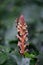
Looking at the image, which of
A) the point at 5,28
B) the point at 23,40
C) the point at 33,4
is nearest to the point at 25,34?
the point at 23,40

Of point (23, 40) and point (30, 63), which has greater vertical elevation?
point (23, 40)

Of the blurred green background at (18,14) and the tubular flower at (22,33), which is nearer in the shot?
the tubular flower at (22,33)

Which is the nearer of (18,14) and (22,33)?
(22,33)

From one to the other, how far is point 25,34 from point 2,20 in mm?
7481

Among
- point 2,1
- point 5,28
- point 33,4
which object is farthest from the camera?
point 2,1

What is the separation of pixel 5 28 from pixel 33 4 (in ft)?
5.96

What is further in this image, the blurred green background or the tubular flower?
the blurred green background

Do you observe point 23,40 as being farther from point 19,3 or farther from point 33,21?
point 19,3

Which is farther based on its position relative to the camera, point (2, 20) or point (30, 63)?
point (2, 20)

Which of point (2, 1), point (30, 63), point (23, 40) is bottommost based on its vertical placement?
point (30, 63)

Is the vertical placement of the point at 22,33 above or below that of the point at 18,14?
below

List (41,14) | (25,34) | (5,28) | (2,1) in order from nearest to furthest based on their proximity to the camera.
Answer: (25,34) → (5,28) → (41,14) → (2,1)

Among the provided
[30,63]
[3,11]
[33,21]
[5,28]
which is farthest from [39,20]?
[30,63]

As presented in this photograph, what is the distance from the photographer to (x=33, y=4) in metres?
10.9
